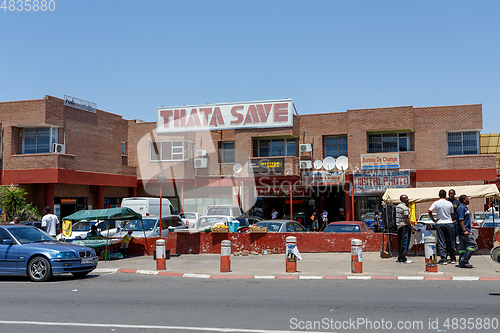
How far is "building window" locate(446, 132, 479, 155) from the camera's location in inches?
1230

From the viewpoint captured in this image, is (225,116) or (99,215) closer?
(99,215)

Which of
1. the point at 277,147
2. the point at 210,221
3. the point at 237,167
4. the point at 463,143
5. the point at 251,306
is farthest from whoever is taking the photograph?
the point at 277,147

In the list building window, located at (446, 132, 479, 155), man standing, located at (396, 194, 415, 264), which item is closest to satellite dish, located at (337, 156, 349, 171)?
building window, located at (446, 132, 479, 155)

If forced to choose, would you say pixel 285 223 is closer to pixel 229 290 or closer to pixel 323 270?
pixel 323 270

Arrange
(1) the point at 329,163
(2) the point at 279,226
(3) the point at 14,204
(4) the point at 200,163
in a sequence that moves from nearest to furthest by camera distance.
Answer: (2) the point at 279,226, (3) the point at 14,204, (1) the point at 329,163, (4) the point at 200,163

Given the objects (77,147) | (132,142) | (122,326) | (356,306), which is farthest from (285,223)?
(132,142)

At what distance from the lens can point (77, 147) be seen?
31.9m

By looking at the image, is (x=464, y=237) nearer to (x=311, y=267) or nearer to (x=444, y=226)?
(x=444, y=226)

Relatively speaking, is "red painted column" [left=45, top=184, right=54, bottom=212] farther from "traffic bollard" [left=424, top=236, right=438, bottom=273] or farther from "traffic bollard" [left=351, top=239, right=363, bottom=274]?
"traffic bollard" [left=424, top=236, right=438, bottom=273]

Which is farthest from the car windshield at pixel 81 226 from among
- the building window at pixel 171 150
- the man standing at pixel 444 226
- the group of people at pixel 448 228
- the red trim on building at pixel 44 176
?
the man standing at pixel 444 226

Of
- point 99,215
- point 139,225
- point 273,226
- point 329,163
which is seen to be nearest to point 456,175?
point 329,163

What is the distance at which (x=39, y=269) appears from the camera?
→ 1255cm

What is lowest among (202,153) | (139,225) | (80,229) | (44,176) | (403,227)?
(80,229)

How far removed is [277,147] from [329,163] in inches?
177
